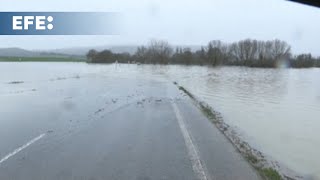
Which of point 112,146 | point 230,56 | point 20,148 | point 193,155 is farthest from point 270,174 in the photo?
point 230,56

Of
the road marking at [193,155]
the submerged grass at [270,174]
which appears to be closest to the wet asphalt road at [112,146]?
the road marking at [193,155]

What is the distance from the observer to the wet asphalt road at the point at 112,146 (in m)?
9.24

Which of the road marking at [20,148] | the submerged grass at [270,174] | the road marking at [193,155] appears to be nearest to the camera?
the road marking at [193,155]

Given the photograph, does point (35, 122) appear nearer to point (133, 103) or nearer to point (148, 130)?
point (148, 130)

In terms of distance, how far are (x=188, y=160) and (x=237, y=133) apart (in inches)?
279

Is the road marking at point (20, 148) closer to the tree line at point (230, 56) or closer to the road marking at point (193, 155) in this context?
the road marking at point (193, 155)

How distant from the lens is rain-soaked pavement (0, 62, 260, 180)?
9.25 meters

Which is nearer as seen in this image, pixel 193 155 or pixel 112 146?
pixel 193 155

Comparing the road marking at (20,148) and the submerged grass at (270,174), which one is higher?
the road marking at (20,148)

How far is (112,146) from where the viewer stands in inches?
476

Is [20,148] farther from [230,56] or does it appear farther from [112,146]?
[230,56]

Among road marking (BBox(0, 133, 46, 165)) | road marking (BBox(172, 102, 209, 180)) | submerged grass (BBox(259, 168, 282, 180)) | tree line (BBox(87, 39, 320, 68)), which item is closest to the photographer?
road marking (BBox(172, 102, 209, 180))

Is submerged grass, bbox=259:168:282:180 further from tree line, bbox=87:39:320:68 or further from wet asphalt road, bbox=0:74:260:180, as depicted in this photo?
tree line, bbox=87:39:320:68

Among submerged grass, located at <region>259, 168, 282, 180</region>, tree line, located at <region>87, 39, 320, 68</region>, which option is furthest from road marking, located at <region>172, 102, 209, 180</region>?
tree line, located at <region>87, 39, 320, 68</region>
